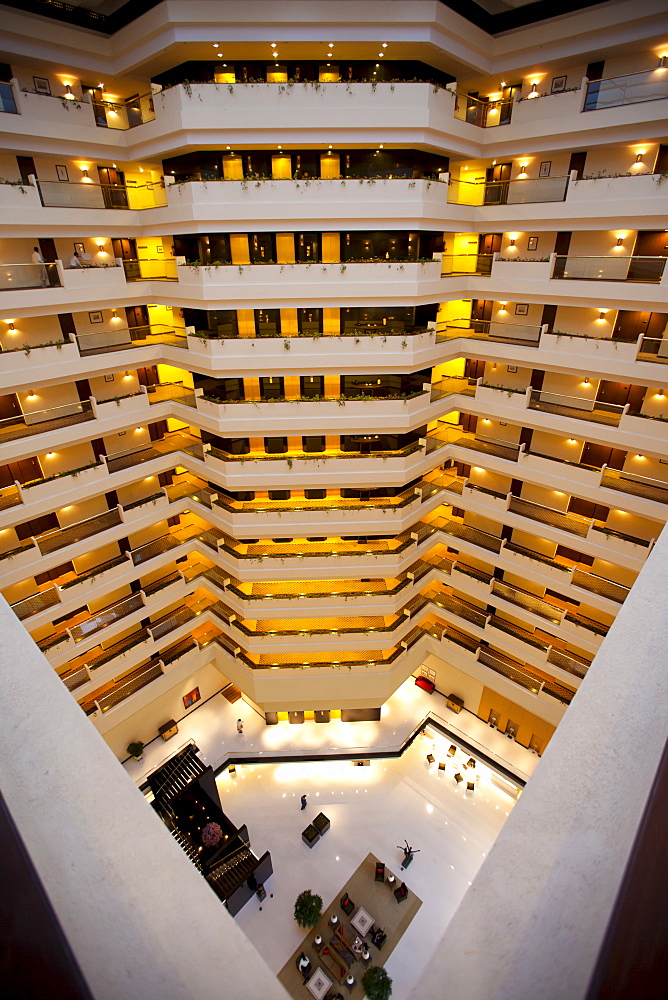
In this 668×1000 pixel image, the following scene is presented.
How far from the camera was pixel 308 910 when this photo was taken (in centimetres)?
1502

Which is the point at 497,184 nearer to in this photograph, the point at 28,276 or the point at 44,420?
the point at 28,276

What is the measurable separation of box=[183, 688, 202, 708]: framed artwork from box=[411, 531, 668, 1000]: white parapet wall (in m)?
20.8

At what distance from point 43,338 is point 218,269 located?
19.8ft

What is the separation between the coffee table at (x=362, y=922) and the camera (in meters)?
15.2

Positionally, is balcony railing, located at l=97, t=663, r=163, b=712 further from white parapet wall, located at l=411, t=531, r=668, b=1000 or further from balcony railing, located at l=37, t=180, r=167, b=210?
white parapet wall, located at l=411, t=531, r=668, b=1000

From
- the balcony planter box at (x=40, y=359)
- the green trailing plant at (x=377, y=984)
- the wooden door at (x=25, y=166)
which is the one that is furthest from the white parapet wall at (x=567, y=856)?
the wooden door at (x=25, y=166)

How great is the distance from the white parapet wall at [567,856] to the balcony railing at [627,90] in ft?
52.7

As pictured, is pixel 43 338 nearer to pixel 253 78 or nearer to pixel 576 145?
pixel 253 78

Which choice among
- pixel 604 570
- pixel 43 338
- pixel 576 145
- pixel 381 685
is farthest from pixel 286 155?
pixel 381 685

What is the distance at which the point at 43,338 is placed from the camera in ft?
51.8

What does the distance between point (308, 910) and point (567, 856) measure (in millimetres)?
16937

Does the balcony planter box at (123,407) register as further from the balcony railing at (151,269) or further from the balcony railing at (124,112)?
the balcony railing at (124,112)

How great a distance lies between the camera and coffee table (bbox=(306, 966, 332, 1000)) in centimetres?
1407

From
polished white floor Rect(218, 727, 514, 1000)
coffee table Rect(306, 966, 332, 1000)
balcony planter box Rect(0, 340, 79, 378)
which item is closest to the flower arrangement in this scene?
polished white floor Rect(218, 727, 514, 1000)
